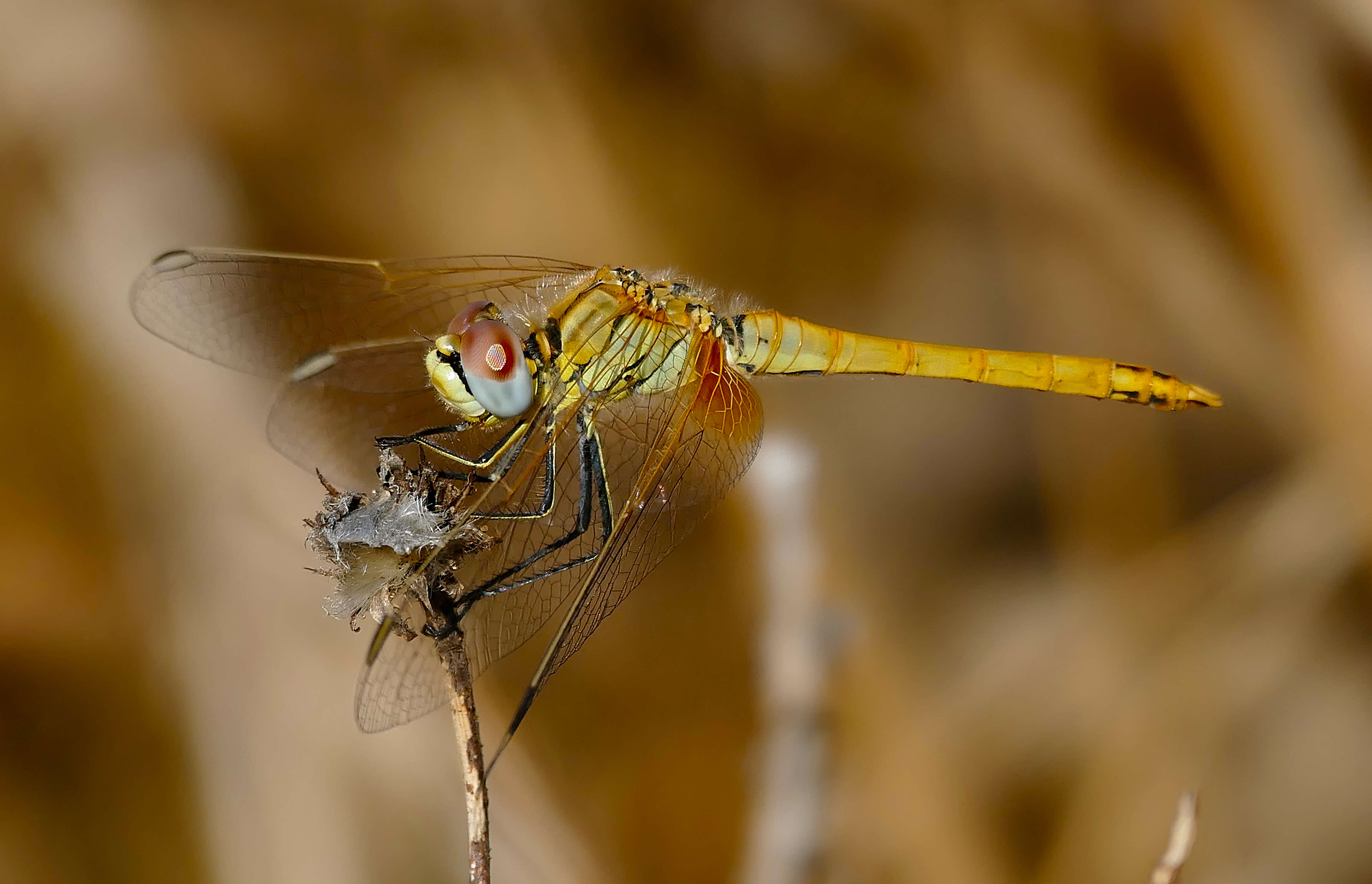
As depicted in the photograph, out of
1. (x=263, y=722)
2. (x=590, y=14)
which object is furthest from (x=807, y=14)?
(x=263, y=722)

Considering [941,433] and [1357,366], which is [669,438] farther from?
[1357,366]

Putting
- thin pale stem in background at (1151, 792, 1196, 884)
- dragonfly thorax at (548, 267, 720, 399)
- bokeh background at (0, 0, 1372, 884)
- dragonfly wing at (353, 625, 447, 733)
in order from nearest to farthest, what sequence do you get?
thin pale stem in background at (1151, 792, 1196, 884), dragonfly wing at (353, 625, 447, 733), dragonfly thorax at (548, 267, 720, 399), bokeh background at (0, 0, 1372, 884)

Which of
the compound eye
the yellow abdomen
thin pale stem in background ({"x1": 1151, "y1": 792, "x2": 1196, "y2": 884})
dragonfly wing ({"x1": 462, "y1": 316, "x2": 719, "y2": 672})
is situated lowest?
thin pale stem in background ({"x1": 1151, "y1": 792, "x2": 1196, "y2": 884})

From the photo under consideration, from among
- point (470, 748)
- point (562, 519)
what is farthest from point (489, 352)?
point (470, 748)

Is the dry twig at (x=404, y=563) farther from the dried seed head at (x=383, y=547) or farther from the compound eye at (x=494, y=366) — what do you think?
the compound eye at (x=494, y=366)

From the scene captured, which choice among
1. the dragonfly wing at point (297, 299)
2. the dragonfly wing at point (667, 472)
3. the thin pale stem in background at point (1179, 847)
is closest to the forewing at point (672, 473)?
the dragonfly wing at point (667, 472)

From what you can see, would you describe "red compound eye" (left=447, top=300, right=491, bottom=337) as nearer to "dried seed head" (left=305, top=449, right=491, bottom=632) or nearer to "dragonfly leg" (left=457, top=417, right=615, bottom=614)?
"dragonfly leg" (left=457, top=417, right=615, bottom=614)

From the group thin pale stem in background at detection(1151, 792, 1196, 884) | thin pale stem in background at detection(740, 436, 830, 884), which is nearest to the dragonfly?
thin pale stem in background at detection(740, 436, 830, 884)
